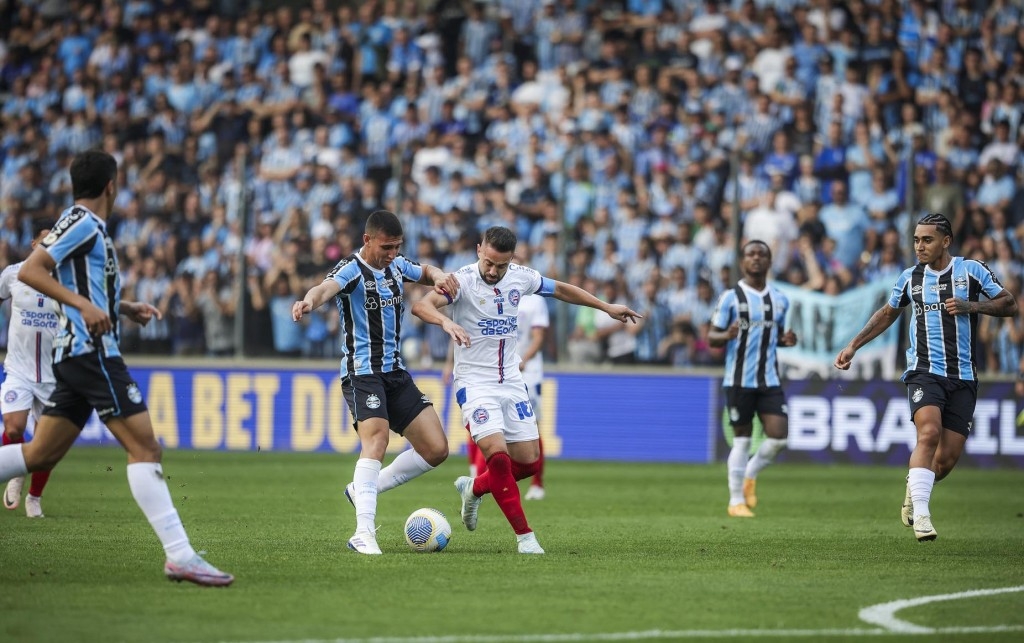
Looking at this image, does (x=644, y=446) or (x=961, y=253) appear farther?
(x=644, y=446)

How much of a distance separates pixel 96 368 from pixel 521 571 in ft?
9.56

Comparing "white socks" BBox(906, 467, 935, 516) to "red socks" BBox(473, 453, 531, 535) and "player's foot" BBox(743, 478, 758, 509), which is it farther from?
"player's foot" BBox(743, 478, 758, 509)

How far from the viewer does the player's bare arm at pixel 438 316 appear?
370 inches

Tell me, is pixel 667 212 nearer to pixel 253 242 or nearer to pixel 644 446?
pixel 644 446

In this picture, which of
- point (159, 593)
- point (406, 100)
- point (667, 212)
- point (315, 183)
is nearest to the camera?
point (159, 593)

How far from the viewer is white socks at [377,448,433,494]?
10.4 meters

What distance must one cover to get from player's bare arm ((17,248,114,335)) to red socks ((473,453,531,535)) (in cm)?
317

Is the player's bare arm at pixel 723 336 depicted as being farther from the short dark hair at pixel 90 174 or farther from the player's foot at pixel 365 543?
the short dark hair at pixel 90 174

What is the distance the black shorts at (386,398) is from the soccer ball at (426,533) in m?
0.68

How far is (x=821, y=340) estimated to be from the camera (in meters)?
19.5

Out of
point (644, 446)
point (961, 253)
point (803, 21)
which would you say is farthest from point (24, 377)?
point (803, 21)

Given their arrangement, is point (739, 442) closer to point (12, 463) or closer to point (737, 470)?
point (737, 470)

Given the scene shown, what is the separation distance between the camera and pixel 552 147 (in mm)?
23078

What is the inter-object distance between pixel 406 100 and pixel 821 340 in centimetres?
896
